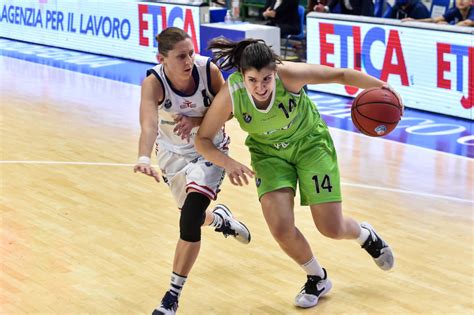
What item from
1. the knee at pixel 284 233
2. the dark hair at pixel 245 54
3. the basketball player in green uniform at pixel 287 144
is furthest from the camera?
the knee at pixel 284 233

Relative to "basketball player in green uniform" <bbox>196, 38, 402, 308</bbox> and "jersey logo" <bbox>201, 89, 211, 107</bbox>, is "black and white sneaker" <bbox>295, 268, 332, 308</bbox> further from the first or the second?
"jersey logo" <bbox>201, 89, 211, 107</bbox>

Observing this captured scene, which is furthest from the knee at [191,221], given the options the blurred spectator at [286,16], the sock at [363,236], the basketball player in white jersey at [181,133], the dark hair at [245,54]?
the blurred spectator at [286,16]

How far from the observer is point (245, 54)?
428 cm

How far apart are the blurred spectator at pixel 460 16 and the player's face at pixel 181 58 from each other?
6.16 metres

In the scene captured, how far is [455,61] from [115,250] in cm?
530

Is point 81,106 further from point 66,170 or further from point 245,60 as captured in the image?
point 245,60

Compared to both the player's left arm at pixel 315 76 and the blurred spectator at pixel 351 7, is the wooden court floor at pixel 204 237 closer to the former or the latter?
the player's left arm at pixel 315 76

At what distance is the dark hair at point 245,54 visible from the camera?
4.23 m

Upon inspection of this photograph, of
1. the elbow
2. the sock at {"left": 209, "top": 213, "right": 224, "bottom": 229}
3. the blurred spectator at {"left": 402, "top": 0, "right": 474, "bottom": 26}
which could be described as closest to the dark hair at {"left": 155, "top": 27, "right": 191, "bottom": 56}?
the elbow

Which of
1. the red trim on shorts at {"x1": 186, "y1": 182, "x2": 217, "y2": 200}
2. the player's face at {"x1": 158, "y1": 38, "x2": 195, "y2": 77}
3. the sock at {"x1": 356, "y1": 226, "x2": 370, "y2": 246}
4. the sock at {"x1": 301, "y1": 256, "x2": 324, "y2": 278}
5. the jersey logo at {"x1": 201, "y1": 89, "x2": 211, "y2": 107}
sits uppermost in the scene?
the player's face at {"x1": 158, "y1": 38, "x2": 195, "y2": 77}

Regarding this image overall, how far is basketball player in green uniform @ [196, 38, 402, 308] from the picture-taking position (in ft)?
14.7

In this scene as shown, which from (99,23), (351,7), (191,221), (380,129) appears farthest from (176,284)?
(99,23)

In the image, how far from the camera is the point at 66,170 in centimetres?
779

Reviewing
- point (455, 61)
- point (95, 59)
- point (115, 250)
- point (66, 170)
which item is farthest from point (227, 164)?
point (95, 59)
